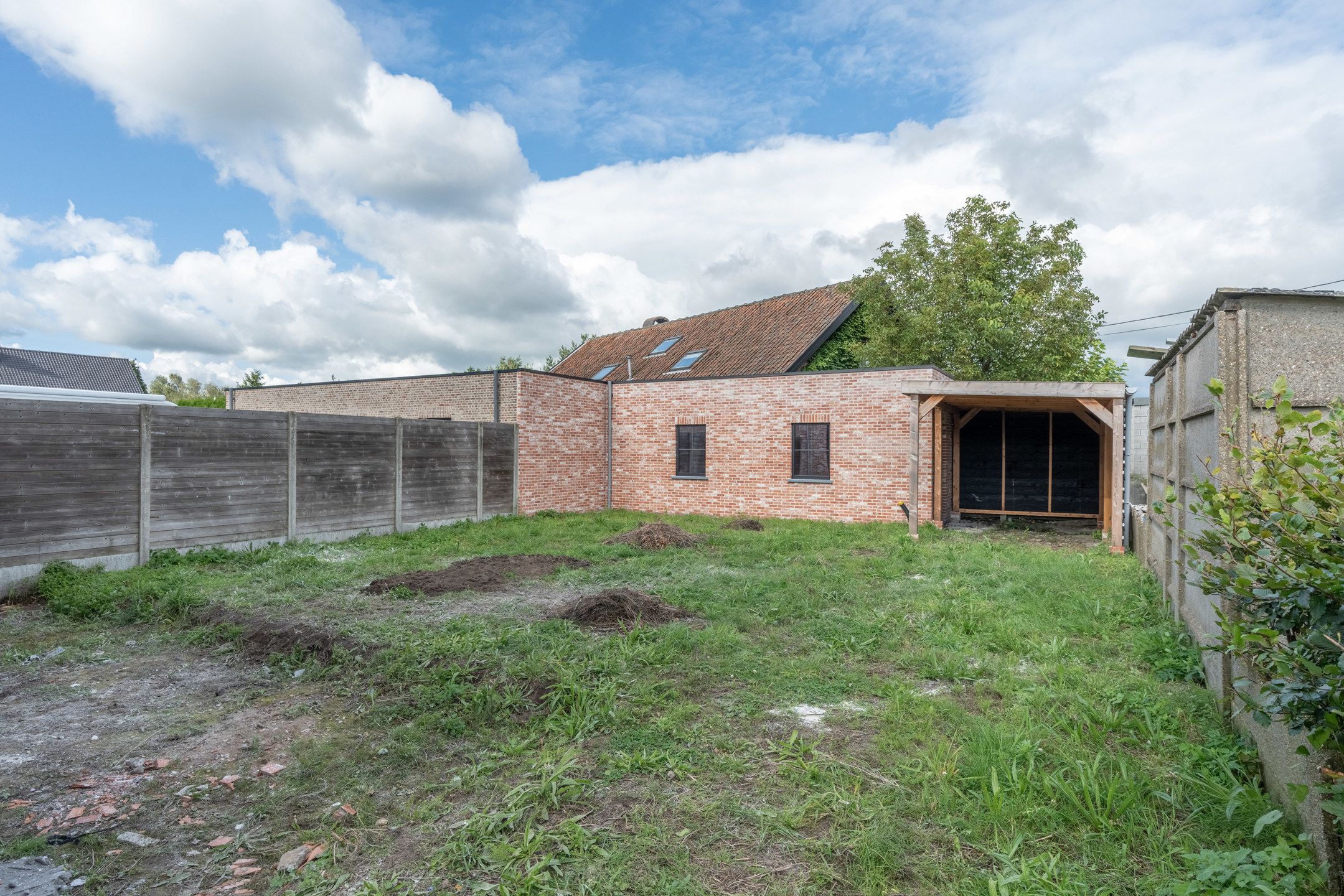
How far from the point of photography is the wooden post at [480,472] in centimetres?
1345

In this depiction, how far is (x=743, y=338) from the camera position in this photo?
66.2ft

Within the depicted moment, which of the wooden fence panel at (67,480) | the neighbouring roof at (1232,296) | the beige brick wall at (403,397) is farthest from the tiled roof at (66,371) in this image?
the neighbouring roof at (1232,296)

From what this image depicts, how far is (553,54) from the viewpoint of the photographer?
8.75 m

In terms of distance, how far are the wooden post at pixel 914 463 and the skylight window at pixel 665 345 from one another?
11256mm

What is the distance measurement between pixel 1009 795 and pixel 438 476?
444 inches

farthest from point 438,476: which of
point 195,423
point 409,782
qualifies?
point 409,782

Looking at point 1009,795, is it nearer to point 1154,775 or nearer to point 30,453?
point 1154,775

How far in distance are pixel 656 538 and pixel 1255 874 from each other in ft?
27.3

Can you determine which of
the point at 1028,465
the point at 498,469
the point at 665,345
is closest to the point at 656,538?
the point at 498,469

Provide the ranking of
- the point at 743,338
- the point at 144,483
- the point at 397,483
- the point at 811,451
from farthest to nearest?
the point at 743,338
the point at 811,451
the point at 397,483
the point at 144,483

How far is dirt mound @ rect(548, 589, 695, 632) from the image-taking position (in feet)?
18.8

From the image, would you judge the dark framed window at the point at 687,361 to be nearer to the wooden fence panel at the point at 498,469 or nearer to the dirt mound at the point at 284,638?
the wooden fence panel at the point at 498,469

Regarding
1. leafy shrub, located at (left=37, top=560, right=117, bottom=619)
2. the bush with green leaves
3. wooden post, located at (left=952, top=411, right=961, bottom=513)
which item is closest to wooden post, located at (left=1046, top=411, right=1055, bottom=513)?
wooden post, located at (left=952, top=411, right=961, bottom=513)

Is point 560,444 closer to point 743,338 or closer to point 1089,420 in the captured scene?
point 743,338
